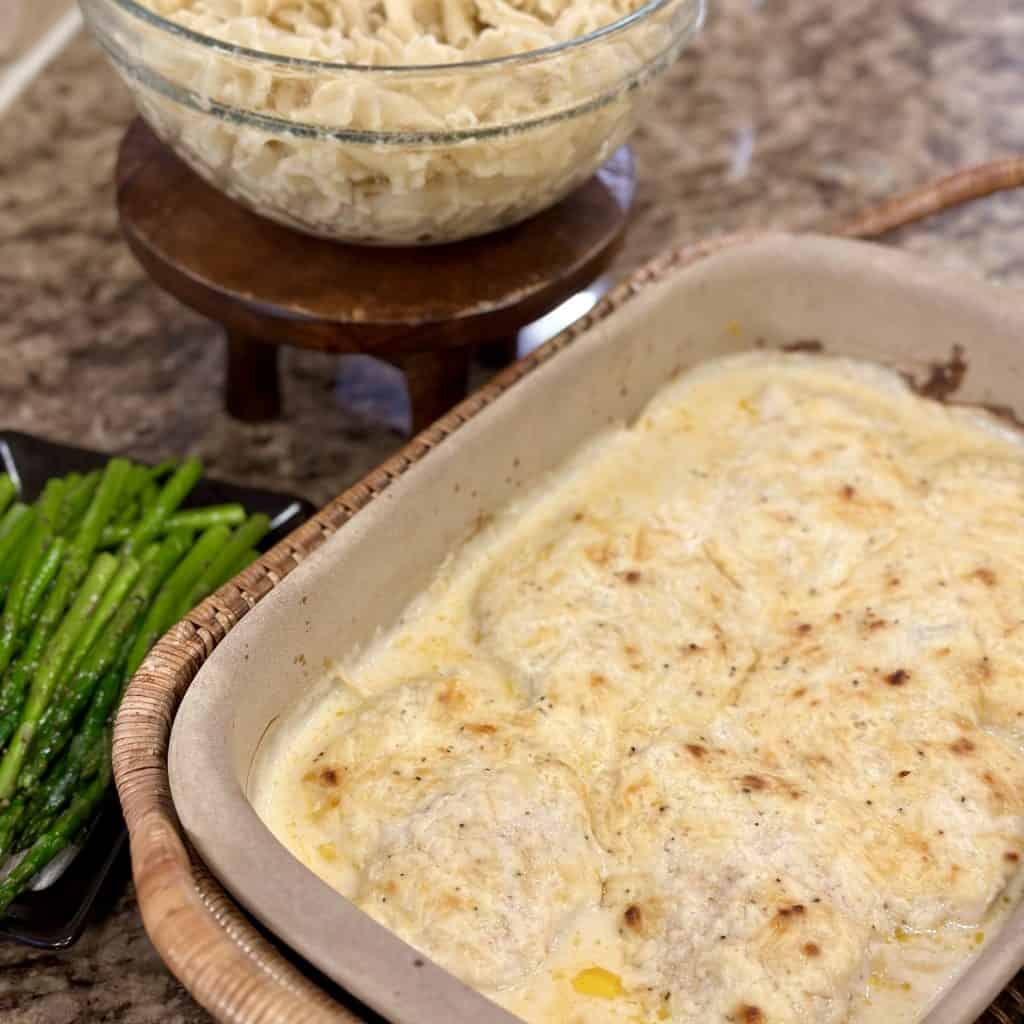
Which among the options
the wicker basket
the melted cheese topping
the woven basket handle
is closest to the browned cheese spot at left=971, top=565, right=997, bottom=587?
the melted cheese topping

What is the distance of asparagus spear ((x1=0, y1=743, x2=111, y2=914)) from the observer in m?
1.53

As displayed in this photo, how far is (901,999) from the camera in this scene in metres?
1.40

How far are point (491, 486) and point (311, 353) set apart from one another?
0.88m

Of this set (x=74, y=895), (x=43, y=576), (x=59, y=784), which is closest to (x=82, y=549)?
(x=43, y=576)

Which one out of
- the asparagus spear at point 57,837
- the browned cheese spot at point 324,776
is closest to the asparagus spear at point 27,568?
the asparagus spear at point 57,837

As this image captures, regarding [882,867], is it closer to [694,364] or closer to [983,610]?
[983,610]

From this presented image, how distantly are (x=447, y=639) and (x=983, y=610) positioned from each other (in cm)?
67

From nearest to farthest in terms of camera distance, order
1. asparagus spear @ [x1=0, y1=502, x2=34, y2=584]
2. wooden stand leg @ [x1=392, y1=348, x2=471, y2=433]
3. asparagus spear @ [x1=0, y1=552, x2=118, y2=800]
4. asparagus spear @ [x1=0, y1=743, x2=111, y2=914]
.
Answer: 1. asparagus spear @ [x1=0, y1=743, x2=111, y2=914]
2. asparagus spear @ [x1=0, y1=552, x2=118, y2=800]
3. asparagus spear @ [x1=0, y1=502, x2=34, y2=584]
4. wooden stand leg @ [x1=392, y1=348, x2=471, y2=433]

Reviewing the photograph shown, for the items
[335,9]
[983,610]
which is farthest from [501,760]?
[335,9]

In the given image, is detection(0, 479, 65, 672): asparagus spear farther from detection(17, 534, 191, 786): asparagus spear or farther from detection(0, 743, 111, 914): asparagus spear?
detection(0, 743, 111, 914): asparagus spear

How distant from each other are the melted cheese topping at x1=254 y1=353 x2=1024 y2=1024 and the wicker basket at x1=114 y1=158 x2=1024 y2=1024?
0.15m

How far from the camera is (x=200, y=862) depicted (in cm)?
134

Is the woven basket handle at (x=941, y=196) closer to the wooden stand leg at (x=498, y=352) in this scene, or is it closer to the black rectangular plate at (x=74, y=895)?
the wooden stand leg at (x=498, y=352)

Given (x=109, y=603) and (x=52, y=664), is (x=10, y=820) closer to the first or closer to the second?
(x=52, y=664)
